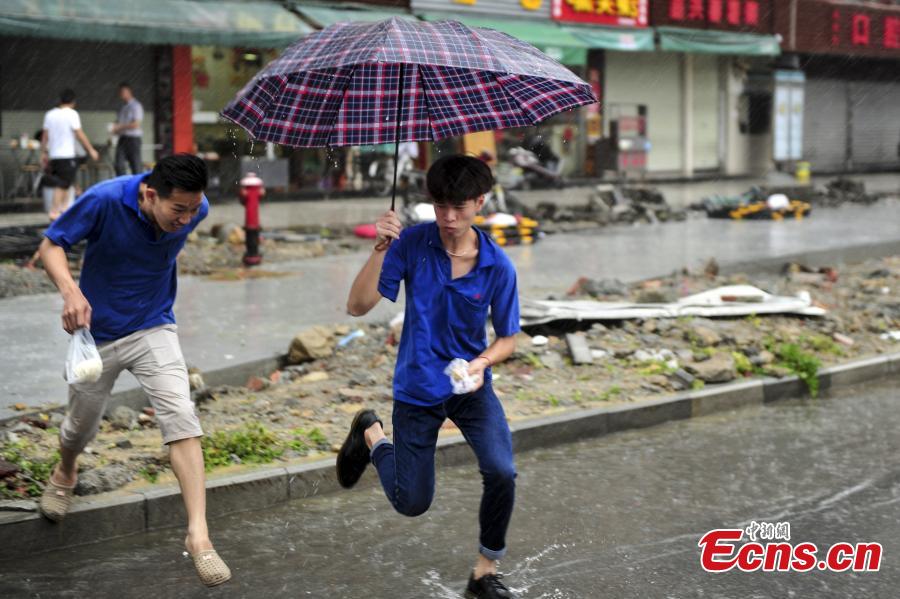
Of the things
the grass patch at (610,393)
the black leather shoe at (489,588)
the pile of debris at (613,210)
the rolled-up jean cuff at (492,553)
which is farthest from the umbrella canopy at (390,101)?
the pile of debris at (613,210)

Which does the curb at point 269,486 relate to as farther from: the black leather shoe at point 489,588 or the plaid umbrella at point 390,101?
the plaid umbrella at point 390,101

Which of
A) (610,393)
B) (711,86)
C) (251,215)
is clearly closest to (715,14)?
(711,86)

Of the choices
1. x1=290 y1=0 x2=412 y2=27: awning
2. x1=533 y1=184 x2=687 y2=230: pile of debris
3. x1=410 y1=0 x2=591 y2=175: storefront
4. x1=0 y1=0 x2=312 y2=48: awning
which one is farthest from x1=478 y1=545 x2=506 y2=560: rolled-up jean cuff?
x1=410 y1=0 x2=591 y2=175: storefront

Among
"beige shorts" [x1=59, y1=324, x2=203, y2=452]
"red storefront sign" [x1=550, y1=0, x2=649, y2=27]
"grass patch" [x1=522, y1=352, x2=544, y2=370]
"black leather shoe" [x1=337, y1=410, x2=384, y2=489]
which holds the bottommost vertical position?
"grass patch" [x1=522, y1=352, x2=544, y2=370]

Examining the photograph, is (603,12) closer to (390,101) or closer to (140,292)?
(390,101)

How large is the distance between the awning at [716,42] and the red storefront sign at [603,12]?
0.72m

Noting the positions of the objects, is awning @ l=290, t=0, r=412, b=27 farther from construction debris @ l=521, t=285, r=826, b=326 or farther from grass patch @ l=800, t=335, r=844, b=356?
grass patch @ l=800, t=335, r=844, b=356

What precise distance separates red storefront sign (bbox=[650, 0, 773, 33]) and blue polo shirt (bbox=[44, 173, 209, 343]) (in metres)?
26.4

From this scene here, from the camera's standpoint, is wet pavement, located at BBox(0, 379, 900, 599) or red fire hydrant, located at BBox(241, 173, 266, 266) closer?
wet pavement, located at BBox(0, 379, 900, 599)

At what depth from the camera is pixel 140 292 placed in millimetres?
4879

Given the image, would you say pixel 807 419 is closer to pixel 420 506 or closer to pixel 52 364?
pixel 420 506

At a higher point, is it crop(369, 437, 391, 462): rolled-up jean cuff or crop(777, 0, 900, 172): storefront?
crop(777, 0, 900, 172): storefront

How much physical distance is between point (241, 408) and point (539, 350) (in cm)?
242

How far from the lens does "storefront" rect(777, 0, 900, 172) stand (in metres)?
35.2
